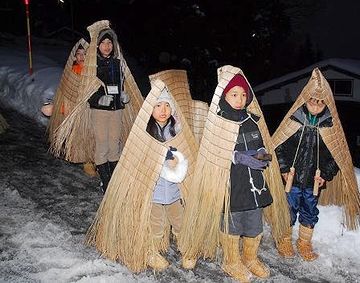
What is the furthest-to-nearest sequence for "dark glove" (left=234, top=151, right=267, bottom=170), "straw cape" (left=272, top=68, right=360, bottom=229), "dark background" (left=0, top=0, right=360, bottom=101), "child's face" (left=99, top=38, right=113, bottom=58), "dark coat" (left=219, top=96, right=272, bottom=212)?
"dark background" (left=0, top=0, right=360, bottom=101), "child's face" (left=99, top=38, right=113, bottom=58), "straw cape" (left=272, top=68, right=360, bottom=229), "dark coat" (left=219, top=96, right=272, bottom=212), "dark glove" (left=234, top=151, right=267, bottom=170)

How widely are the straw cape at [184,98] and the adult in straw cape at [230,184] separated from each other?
0.51m

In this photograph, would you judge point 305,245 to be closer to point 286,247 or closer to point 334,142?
point 286,247

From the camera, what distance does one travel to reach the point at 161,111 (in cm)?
322

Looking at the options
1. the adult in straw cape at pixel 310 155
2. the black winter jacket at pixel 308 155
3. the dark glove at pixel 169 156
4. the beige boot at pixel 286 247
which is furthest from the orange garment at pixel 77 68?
the beige boot at pixel 286 247

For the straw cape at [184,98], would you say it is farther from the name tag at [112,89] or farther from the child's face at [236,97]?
the name tag at [112,89]

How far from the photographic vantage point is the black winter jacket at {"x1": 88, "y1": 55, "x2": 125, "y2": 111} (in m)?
4.26

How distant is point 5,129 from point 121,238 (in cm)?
392

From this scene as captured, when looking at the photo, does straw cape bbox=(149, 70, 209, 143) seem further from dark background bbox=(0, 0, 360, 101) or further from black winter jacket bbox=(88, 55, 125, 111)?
dark background bbox=(0, 0, 360, 101)

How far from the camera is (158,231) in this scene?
3443 millimetres

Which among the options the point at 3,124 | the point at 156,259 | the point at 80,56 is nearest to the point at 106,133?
the point at 80,56

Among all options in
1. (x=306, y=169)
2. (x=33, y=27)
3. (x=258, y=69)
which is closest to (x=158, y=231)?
(x=306, y=169)

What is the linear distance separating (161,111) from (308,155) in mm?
1267

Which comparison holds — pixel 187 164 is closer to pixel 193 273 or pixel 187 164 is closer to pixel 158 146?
pixel 158 146

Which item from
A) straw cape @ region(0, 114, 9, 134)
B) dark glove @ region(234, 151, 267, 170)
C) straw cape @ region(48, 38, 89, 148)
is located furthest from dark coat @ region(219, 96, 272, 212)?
straw cape @ region(0, 114, 9, 134)
